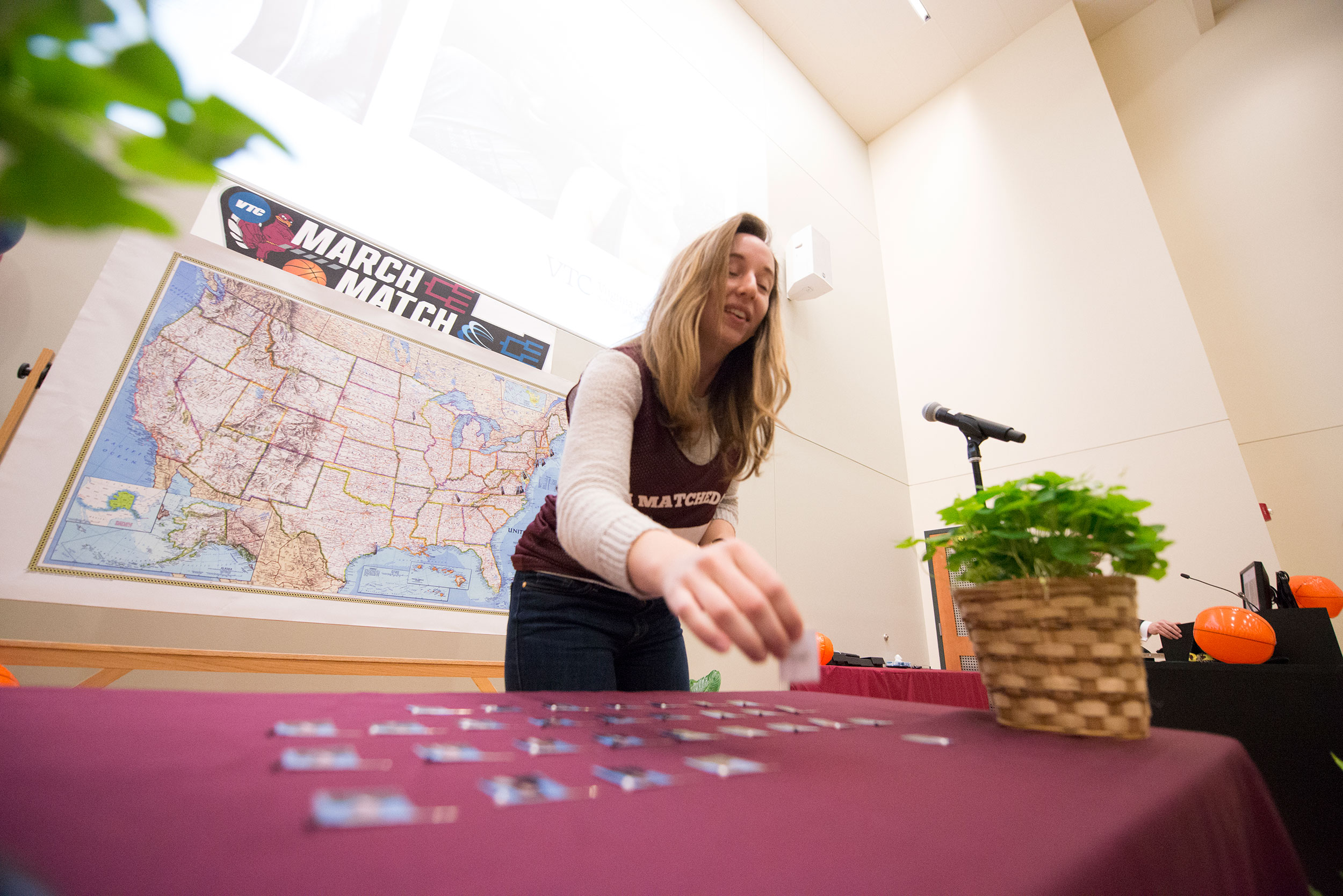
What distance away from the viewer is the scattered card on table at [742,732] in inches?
18.0

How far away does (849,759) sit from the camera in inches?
15.6

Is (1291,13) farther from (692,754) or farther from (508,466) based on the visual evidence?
(692,754)

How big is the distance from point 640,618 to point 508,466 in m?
1.09

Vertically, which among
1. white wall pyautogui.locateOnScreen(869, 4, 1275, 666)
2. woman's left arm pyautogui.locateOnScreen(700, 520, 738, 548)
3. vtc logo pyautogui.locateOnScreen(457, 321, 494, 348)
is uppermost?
white wall pyautogui.locateOnScreen(869, 4, 1275, 666)

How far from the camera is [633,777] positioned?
11.7 inches

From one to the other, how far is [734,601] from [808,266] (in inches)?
131

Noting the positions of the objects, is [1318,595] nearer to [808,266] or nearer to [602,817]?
[808,266]

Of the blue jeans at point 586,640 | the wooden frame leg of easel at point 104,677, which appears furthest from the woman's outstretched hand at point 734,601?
the wooden frame leg of easel at point 104,677

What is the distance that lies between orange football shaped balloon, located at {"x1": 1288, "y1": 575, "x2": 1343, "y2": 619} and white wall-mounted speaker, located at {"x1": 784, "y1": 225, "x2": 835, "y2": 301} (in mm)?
2472

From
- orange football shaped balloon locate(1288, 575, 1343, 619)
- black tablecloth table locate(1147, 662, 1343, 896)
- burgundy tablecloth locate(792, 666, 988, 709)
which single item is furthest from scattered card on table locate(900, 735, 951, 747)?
orange football shaped balloon locate(1288, 575, 1343, 619)

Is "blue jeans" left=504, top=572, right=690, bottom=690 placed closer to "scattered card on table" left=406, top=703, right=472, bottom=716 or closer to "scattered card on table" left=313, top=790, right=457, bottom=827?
"scattered card on table" left=406, top=703, right=472, bottom=716

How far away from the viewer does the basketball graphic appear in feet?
5.21

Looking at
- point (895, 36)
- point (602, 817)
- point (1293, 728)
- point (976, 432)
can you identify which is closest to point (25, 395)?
point (602, 817)

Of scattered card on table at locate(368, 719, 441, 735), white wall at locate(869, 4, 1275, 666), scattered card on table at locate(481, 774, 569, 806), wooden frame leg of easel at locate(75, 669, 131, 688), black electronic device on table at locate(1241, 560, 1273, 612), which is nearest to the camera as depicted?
scattered card on table at locate(481, 774, 569, 806)
